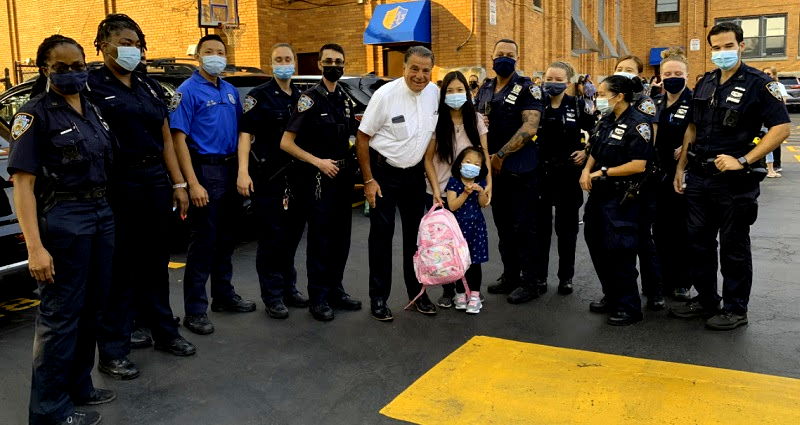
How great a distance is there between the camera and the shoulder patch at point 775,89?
15.1 ft

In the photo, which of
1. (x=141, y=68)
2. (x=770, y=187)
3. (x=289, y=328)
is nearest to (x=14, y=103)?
(x=141, y=68)

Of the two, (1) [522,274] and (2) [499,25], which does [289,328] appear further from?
(2) [499,25]

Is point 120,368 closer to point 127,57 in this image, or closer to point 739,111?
point 127,57

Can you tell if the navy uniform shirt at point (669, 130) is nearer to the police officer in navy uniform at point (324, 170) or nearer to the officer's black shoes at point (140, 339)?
the police officer in navy uniform at point (324, 170)

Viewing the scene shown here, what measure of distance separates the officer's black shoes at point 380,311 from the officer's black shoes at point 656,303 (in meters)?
2.02

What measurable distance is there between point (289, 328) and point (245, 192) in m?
1.04

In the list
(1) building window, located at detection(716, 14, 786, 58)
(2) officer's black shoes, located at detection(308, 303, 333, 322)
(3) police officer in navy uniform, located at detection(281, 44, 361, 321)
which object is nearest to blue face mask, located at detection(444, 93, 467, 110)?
(3) police officer in navy uniform, located at detection(281, 44, 361, 321)

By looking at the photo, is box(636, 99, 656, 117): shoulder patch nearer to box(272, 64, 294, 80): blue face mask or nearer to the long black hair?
the long black hair

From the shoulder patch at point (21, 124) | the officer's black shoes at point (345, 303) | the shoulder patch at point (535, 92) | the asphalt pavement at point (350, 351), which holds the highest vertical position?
the shoulder patch at point (535, 92)

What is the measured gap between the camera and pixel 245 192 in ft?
16.6

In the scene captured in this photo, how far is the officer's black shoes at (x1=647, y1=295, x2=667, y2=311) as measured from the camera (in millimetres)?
5391

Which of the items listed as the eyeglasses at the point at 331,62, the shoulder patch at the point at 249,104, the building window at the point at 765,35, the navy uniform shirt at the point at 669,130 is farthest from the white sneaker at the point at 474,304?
the building window at the point at 765,35

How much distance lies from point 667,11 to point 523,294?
37333 millimetres

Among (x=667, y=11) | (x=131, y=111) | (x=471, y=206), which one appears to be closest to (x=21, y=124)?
(x=131, y=111)
